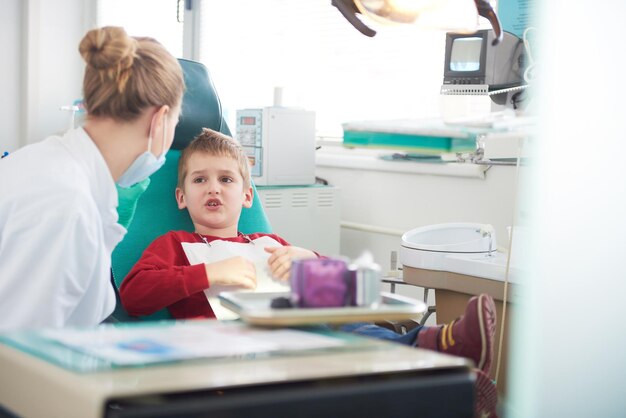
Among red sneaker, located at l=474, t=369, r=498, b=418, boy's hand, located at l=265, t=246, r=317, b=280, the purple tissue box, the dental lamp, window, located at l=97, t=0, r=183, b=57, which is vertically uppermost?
window, located at l=97, t=0, r=183, b=57

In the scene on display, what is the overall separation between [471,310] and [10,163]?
86 centimetres

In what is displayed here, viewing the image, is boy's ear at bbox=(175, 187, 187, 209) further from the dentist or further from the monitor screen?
the monitor screen

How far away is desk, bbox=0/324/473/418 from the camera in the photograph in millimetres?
896

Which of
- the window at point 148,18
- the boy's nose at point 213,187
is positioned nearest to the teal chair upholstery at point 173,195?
the boy's nose at point 213,187

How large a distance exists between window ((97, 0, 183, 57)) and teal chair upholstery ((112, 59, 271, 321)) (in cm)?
279

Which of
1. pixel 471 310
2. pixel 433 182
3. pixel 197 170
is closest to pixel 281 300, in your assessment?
pixel 471 310

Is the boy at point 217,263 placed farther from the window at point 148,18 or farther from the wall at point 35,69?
the wall at point 35,69

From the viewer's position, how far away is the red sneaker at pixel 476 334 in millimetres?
1418

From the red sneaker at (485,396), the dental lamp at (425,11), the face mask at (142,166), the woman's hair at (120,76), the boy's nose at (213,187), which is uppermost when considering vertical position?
the dental lamp at (425,11)

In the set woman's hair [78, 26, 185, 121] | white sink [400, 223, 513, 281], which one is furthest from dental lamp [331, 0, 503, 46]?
white sink [400, 223, 513, 281]

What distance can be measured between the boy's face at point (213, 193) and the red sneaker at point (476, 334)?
86 cm

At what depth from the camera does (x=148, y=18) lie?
537cm

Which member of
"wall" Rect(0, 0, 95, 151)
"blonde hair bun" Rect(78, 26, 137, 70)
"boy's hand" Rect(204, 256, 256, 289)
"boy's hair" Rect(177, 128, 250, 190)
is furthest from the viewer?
Answer: "wall" Rect(0, 0, 95, 151)

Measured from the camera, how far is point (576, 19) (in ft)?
3.70
